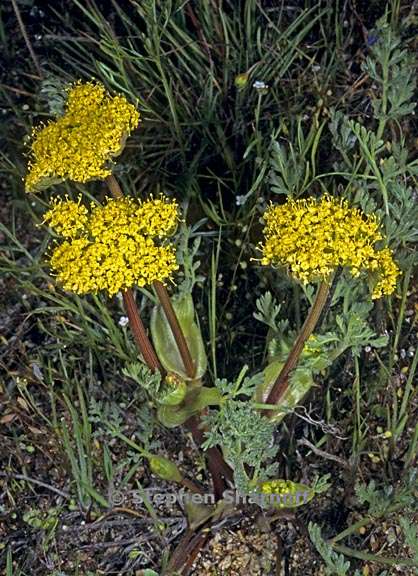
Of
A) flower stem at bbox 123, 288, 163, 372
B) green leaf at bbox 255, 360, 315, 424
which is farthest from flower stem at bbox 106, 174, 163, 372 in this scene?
green leaf at bbox 255, 360, 315, 424

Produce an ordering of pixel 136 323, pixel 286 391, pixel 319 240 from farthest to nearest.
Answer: pixel 286 391, pixel 136 323, pixel 319 240

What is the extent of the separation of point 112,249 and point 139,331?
0.22 metres

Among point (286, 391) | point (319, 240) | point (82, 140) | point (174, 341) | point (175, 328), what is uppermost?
point (82, 140)

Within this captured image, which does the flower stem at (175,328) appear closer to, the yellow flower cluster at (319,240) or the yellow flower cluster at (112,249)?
the yellow flower cluster at (112,249)

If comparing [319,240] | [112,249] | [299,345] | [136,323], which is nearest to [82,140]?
[112,249]

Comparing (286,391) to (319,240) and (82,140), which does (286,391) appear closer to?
(319,240)

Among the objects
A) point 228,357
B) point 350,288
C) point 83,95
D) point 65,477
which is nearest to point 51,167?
point 83,95

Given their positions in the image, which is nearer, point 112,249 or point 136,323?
point 112,249

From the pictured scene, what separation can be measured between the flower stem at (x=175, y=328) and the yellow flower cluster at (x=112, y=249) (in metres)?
0.08

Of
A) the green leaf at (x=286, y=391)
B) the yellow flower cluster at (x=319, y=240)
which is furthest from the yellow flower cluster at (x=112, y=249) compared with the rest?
the green leaf at (x=286, y=391)

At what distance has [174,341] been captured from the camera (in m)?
1.69

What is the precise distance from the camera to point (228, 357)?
1.99m

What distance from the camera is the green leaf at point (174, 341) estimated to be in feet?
5.47

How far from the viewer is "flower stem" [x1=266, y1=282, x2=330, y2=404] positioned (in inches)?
56.2
